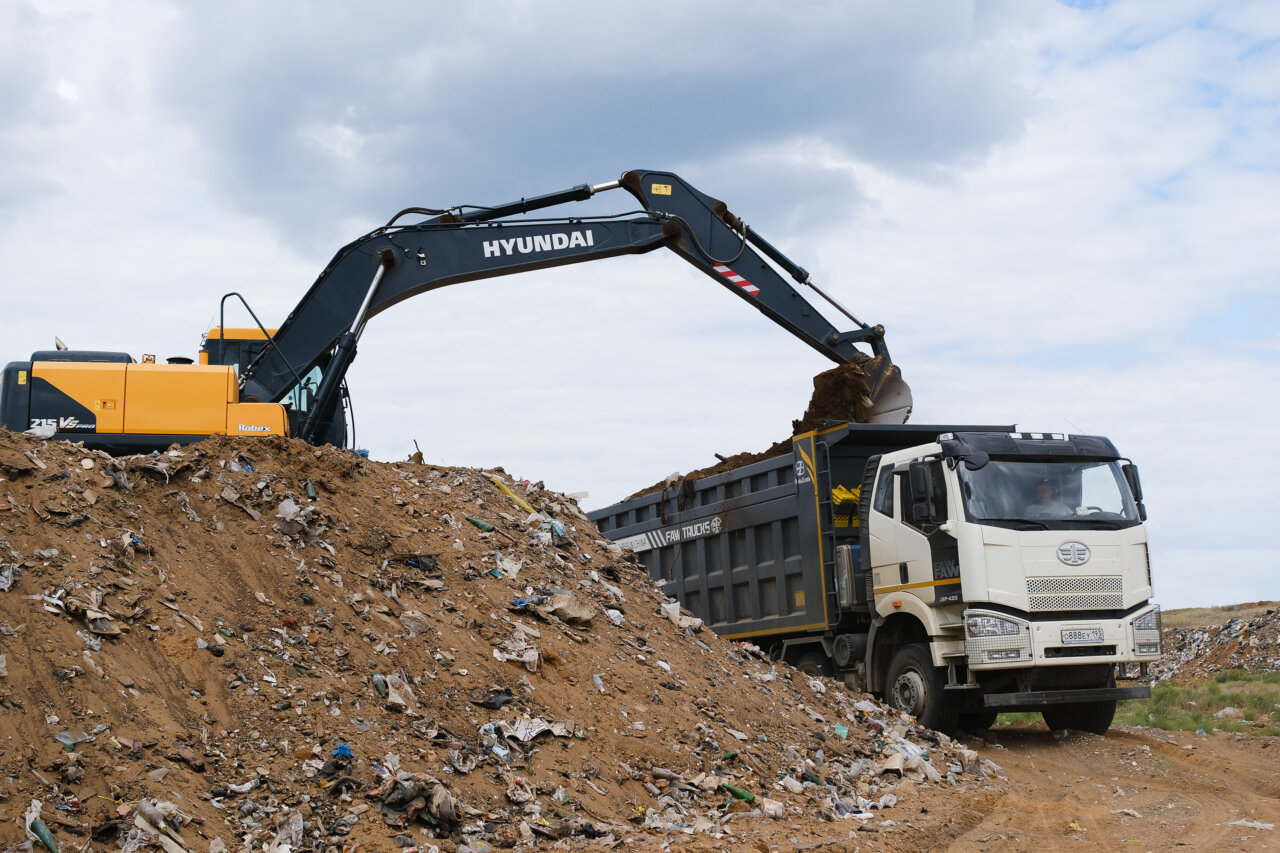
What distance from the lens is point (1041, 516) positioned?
10164mm

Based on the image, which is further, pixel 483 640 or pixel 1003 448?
pixel 1003 448

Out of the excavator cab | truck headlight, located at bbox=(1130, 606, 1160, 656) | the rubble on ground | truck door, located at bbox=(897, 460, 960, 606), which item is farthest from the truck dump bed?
the rubble on ground

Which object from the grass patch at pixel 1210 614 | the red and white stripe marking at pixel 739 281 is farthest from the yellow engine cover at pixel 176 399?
the grass patch at pixel 1210 614

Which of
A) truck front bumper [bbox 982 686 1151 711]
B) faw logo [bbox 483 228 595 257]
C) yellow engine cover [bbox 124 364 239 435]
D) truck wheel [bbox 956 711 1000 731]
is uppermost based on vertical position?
faw logo [bbox 483 228 595 257]

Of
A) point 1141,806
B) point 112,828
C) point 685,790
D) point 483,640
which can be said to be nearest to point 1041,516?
point 1141,806

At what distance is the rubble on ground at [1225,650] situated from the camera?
18609 mm

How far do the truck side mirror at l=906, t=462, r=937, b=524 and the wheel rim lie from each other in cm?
154

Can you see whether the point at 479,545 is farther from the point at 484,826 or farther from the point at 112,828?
the point at 112,828

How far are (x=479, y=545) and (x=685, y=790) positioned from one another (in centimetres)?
320

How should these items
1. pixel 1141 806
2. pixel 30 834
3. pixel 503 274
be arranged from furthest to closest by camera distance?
pixel 503 274, pixel 1141 806, pixel 30 834

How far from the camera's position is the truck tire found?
10297 mm

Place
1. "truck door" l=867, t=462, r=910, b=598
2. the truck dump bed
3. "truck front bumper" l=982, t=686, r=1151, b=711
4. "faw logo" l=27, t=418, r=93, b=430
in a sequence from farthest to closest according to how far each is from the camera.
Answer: the truck dump bed < "truck door" l=867, t=462, r=910, b=598 < "faw logo" l=27, t=418, r=93, b=430 < "truck front bumper" l=982, t=686, r=1151, b=711

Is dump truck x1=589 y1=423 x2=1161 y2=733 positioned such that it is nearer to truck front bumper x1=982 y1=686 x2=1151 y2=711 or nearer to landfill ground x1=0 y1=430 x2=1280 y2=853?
truck front bumper x1=982 y1=686 x2=1151 y2=711

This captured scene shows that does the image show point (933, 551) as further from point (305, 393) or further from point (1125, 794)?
point (305, 393)
